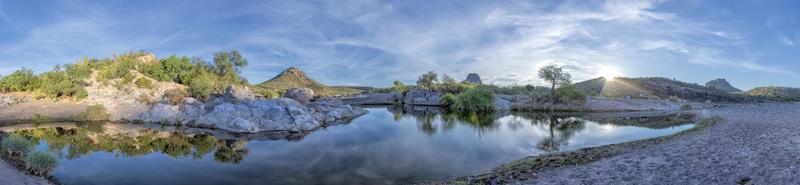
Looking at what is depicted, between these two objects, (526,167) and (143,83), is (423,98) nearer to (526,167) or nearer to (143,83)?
(143,83)

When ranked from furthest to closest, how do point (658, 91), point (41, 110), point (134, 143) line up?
1. point (658, 91)
2. point (41, 110)
3. point (134, 143)

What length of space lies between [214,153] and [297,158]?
277 inches

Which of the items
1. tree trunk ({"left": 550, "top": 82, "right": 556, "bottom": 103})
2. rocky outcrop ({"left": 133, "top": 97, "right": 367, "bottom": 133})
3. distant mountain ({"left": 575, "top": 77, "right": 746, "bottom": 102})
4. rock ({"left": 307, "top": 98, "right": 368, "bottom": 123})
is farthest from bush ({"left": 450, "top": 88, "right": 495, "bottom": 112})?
rocky outcrop ({"left": 133, "top": 97, "right": 367, "bottom": 133})

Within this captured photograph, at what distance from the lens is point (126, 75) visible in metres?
62.7

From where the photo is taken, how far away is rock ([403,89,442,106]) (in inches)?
4924

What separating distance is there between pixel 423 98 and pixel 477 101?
38.8 metres

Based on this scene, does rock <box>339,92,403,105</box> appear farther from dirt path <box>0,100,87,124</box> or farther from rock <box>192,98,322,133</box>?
dirt path <box>0,100,87,124</box>

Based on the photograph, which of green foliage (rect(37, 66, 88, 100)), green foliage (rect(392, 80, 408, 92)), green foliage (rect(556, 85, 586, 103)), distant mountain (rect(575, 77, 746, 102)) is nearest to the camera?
green foliage (rect(37, 66, 88, 100))

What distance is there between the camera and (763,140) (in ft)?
71.7

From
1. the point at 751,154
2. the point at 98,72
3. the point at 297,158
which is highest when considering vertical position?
the point at 98,72

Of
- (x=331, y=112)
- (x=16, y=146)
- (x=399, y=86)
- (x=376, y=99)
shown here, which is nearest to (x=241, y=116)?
(x=331, y=112)

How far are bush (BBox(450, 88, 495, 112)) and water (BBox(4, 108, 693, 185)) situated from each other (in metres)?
49.9

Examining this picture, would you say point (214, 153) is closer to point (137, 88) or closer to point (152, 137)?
point (152, 137)

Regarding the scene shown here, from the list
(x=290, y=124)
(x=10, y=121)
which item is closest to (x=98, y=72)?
(x=10, y=121)
